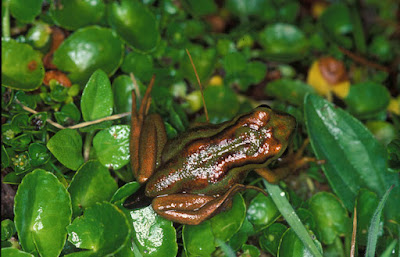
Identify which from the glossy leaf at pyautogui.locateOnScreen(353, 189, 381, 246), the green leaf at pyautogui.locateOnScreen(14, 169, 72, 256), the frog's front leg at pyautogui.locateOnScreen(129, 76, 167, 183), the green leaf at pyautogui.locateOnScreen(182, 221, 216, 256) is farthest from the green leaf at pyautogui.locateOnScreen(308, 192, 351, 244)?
the green leaf at pyautogui.locateOnScreen(14, 169, 72, 256)

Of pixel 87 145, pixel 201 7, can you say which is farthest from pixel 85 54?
pixel 201 7

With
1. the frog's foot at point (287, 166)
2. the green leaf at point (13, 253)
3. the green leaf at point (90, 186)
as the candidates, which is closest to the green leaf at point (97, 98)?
the green leaf at point (90, 186)

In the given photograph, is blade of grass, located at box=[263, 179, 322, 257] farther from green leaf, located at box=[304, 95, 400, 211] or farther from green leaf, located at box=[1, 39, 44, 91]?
green leaf, located at box=[1, 39, 44, 91]

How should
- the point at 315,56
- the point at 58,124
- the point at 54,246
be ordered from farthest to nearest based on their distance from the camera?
1. the point at 315,56
2. the point at 58,124
3. the point at 54,246

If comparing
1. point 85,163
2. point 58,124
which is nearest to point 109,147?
point 85,163

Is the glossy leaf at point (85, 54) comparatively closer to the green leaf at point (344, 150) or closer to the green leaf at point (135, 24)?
the green leaf at point (135, 24)

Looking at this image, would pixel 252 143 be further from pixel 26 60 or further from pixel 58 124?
pixel 26 60
